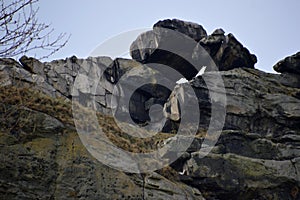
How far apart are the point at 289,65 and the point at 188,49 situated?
10.4m

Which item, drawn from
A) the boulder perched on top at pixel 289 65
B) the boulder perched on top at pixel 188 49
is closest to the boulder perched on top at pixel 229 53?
the boulder perched on top at pixel 188 49

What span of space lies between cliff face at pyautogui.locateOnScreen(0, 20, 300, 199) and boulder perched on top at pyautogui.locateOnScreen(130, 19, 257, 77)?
10 centimetres

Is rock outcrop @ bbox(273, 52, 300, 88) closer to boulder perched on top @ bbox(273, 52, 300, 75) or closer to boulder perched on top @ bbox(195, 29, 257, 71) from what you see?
boulder perched on top @ bbox(273, 52, 300, 75)

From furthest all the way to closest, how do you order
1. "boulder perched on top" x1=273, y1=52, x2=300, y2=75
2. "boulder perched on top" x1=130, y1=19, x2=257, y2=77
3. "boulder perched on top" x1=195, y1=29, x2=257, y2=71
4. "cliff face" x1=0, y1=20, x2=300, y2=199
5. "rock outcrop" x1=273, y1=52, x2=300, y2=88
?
"boulder perched on top" x1=130, y1=19, x2=257, y2=77 < "boulder perched on top" x1=195, y1=29, x2=257, y2=71 < "boulder perched on top" x1=273, y1=52, x2=300, y2=75 < "rock outcrop" x1=273, y1=52, x2=300, y2=88 < "cliff face" x1=0, y1=20, x2=300, y2=199

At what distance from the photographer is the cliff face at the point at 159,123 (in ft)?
43.0

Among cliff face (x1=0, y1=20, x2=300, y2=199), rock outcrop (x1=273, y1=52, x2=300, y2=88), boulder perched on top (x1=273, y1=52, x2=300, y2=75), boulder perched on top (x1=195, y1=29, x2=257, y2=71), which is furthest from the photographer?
boulder perched on top (x1=195, y1=29, x2=257, y2=71)

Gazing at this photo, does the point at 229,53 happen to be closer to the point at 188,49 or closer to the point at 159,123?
the point at 188,49

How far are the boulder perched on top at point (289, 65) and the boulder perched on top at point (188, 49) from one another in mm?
4058

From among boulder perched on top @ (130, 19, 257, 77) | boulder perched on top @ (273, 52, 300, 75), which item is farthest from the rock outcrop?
boulder perched on top @ (130, 19, 257, 77)

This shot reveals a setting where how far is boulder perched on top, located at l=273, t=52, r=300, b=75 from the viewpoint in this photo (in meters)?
32.2

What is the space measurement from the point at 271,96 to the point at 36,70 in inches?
710

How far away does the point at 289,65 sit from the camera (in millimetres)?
32281

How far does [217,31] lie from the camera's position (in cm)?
3788

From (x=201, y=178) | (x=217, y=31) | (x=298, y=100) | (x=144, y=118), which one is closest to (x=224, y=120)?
(x=298, y=100)
